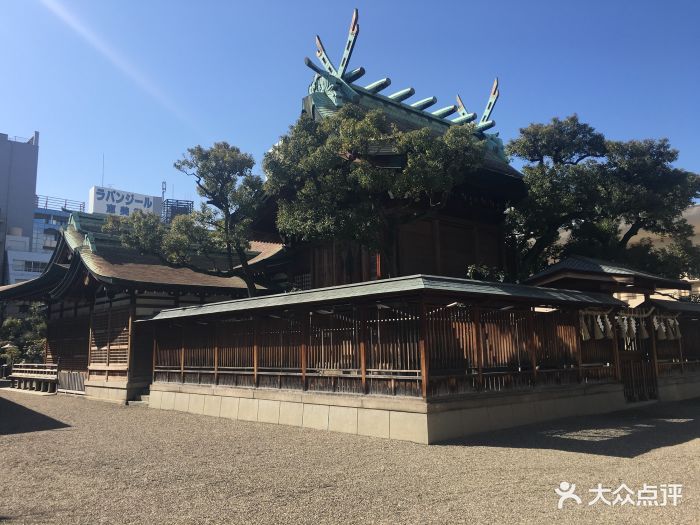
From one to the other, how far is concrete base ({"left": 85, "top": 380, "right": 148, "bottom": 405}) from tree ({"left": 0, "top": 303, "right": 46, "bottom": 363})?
11213mm

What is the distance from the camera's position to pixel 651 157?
18.2 meters

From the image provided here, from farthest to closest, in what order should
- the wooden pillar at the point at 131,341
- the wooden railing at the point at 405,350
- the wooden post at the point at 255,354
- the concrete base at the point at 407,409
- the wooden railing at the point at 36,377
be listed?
1. the wooden railing at the point at 36,377
2. the wooden pillar at the point at 131,341
3. the wooden post at the point at 255,354
4. the wooden railing at the point at 405,350
5. the concrete base at the point at 407,409

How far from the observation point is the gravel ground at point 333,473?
5.63m

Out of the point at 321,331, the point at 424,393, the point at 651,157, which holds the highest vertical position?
the point at 651,157

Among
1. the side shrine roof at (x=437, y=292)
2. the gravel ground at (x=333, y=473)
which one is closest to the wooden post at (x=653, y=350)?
the side shrine roof at (x=437, y=292)

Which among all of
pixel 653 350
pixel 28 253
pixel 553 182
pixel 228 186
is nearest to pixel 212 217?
pixel 228 186

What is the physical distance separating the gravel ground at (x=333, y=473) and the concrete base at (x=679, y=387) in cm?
427

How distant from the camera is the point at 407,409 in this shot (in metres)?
9.74

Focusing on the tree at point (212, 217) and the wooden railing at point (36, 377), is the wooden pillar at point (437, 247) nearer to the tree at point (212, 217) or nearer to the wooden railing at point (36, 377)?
the tree at point (212, 217)

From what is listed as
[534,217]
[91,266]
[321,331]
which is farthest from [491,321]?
[91,266]

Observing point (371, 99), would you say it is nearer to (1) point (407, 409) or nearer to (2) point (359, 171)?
(2) point (359, 171)

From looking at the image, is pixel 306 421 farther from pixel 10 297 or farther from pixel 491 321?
pixel 10 297

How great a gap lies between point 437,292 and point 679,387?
11473 millimetres

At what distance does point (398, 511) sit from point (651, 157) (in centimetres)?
1717
